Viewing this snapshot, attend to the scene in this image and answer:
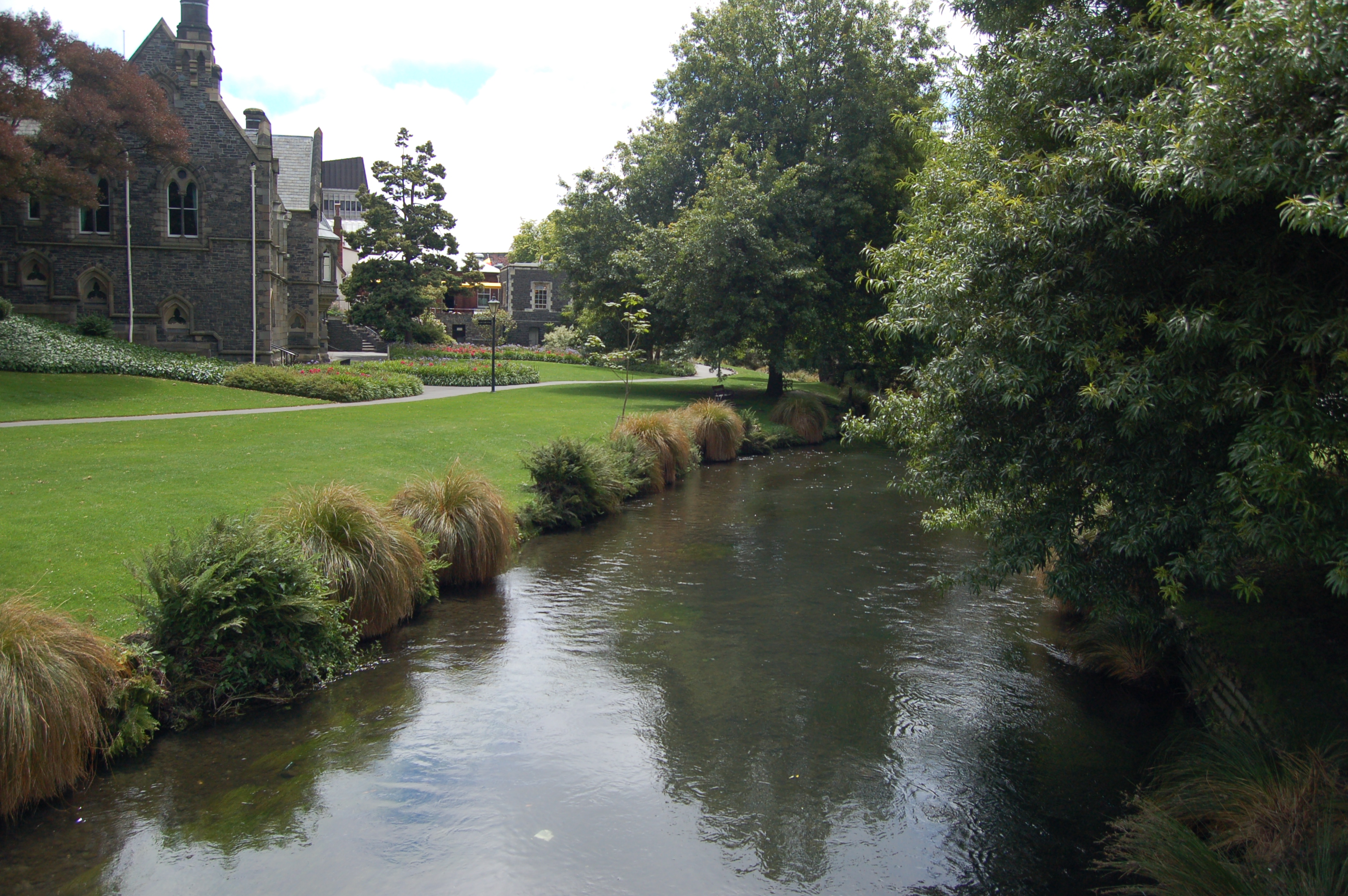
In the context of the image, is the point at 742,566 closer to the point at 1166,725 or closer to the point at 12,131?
the point at 1166,725

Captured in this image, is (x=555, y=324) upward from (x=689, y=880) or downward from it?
upward

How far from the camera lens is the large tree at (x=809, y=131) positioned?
30500mm

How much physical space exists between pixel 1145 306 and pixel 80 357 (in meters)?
30.1

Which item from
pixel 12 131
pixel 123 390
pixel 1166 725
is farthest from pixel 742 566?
pixel 12 131

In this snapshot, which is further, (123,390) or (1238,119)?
(123,390)

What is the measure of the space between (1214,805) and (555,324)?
66655 mm

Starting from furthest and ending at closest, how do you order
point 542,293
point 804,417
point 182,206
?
point 542,293
point 182,206
point 804,417

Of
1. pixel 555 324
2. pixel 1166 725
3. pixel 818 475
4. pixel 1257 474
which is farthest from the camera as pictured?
pixel 555 324

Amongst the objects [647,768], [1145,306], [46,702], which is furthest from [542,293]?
[1145,306]

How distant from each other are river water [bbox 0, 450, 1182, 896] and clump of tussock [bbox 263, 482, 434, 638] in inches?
18.4

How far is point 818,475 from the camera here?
74.4 ft

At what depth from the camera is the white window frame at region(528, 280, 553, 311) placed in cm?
7494

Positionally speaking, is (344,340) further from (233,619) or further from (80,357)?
(233,619)

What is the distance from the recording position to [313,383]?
90.9 feet
